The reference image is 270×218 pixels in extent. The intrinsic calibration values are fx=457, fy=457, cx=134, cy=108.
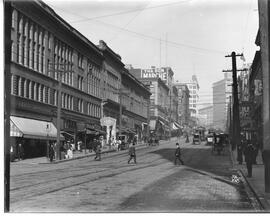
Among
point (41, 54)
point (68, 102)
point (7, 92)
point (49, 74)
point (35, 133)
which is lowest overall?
point (35, 133)

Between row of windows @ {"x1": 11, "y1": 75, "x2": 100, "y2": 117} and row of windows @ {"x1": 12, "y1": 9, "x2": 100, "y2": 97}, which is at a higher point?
row of windows @ {"x1": 12, "y1": 9, "x2": 100, "y2": 97}

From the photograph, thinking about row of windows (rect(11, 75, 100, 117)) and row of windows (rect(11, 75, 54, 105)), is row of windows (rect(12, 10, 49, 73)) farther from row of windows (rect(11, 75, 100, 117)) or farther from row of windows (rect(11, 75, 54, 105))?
row of windows (rect(11, 75, 54, 105))

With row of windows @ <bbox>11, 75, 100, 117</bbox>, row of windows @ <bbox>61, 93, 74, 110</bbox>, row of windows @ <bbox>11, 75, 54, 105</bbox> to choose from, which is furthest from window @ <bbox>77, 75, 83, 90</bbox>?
row of windows @ <bbox>11, 75, 54, 105</bbox>

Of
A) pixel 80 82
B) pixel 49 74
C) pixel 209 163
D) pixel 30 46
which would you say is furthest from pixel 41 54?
pixel 209 163

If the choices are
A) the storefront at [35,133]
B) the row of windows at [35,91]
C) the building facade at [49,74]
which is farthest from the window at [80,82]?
the row of windows at [35,91]

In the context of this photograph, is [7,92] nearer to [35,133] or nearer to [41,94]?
[35,133]

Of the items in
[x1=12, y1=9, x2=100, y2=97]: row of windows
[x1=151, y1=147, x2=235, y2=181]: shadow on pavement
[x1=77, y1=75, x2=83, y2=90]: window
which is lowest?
[x1=151, y1=147, x2=235, y2=181]: shadow on pavement

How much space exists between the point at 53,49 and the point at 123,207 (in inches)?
615

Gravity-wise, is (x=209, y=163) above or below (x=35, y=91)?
below

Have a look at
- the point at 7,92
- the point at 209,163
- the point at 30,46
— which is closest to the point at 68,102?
the point at 30,46

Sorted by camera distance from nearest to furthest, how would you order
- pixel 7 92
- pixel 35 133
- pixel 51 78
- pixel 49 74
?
pixel 7 92 < pixel 35 133 < pixel 51 78 < pixel 49 74

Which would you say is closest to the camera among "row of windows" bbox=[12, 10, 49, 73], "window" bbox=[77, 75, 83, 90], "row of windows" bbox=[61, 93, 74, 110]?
"row of windows" bbox=[12, 10, 49, 73]

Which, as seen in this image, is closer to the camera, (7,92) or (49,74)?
(7,92)

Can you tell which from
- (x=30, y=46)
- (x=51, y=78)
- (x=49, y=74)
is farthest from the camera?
(x=49, y=74)
